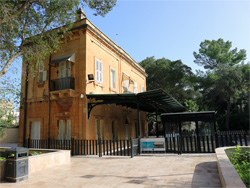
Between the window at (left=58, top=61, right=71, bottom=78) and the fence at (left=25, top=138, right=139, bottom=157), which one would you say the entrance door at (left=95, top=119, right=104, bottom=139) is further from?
the window at (left=58, top=61, right=71, bottom=78)

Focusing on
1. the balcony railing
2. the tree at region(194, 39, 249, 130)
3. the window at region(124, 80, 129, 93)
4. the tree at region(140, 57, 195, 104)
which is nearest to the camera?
the balcony railing

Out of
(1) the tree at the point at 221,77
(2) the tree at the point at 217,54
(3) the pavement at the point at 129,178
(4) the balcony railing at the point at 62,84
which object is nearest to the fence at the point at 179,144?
(3) the pavement at the point at 129,178

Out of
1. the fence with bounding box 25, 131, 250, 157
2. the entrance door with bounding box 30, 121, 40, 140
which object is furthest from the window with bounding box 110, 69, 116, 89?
the entrance door with bounding box 30, 121, 40, 140

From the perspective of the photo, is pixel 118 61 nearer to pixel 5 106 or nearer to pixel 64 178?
pixel 5 106

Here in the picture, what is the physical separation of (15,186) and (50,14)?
28.4ft

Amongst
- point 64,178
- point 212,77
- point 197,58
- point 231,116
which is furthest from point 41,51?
point 197,58

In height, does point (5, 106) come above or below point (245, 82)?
below

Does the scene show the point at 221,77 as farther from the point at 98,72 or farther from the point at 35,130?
the point at 35,130

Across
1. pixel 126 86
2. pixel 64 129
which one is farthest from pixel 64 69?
pixel 126 86

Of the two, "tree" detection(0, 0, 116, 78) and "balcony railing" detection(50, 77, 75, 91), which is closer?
"tree" detection(0, 0, 116, 78)

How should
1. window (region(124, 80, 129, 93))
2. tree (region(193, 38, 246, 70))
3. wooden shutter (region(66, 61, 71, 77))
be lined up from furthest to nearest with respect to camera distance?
tree (region(193, 38, 246, 70)) < window (region(124, 80, 129, 93)) < wooden shutter (region(66, 61, 71, 77))

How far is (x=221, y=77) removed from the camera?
96.5 ft

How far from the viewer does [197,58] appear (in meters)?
39.8

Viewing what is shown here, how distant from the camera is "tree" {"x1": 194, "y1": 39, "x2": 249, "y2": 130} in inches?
1131
